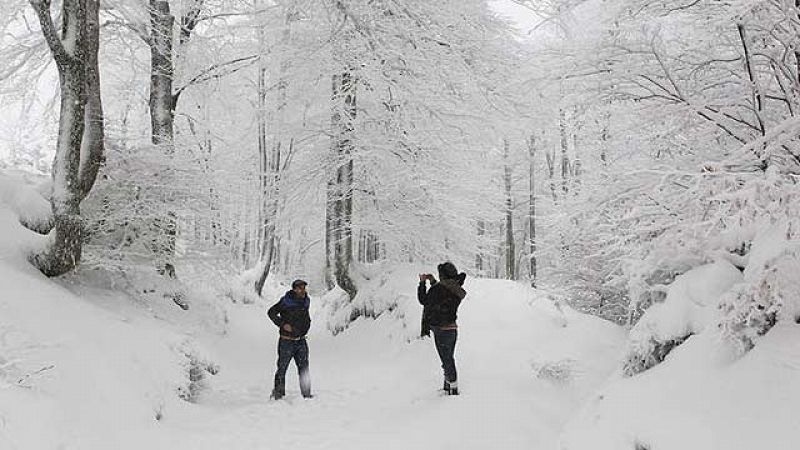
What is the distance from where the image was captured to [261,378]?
34.1 ft

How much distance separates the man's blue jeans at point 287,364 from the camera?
27.9 ft

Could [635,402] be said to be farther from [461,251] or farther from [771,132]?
[461,251]

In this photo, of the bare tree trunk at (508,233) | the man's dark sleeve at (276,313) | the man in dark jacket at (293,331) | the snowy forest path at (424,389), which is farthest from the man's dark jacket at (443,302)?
the bare tree trunk at (508,233)

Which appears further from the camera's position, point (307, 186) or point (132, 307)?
point (307, 186)

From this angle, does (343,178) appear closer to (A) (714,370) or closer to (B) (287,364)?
(B) (287,364)

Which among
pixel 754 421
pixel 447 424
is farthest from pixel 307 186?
pixel 754 421

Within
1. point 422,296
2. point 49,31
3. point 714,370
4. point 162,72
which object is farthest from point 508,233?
point 714,370

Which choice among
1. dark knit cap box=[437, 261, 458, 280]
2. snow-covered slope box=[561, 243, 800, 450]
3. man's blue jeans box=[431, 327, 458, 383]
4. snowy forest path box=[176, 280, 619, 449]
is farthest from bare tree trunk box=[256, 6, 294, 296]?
snow-covered slope box=[561, 243, 800, 450]

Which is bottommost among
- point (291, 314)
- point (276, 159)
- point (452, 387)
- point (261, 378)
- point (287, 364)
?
point (261, 378)

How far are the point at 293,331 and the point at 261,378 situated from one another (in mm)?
2268

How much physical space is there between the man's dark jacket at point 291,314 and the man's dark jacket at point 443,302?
2074 mm

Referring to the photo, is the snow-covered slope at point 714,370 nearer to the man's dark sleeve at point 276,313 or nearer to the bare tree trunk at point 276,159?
the man's dark sleeve at point 276,313

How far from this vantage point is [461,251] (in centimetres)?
1655

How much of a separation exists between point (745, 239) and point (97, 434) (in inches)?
241
